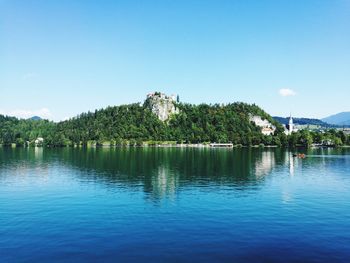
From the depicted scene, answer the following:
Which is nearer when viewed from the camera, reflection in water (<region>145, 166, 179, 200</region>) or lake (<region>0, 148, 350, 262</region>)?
lake (<region>0, 148, 350, 262</region>)

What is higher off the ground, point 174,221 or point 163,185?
point 163,185

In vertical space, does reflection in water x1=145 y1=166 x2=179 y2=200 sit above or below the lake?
above

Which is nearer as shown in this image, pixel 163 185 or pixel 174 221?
pixel 174 221

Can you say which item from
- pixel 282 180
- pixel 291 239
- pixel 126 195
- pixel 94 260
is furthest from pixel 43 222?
pixel 282 180

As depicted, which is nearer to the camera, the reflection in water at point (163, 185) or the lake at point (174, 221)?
the lake at point (174, 221)

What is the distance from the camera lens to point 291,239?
1640 inches

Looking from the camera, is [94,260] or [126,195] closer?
[94,260]

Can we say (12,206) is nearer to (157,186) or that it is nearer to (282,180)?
(157,186)

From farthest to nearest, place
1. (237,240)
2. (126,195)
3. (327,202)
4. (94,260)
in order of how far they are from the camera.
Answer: (126,195) → (327,202) → (237,240) → (94,260)

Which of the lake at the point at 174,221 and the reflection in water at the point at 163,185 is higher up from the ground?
the reflection in water at the point at 163,185

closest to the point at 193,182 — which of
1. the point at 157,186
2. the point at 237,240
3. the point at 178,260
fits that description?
the point at 157,186

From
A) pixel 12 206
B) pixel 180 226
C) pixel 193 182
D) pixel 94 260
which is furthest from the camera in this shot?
pixel 193 182

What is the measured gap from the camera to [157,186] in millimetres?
82875

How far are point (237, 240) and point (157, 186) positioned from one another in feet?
142
